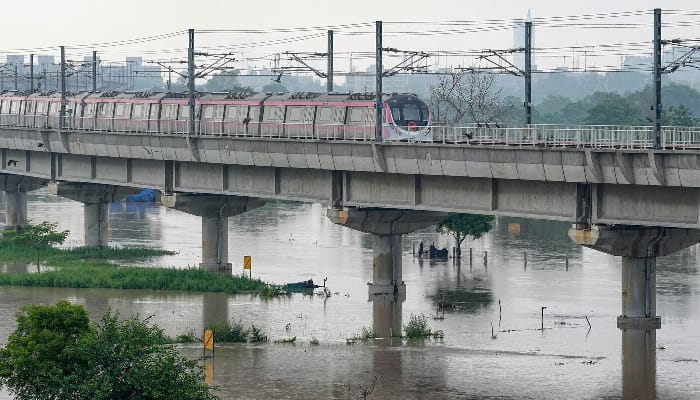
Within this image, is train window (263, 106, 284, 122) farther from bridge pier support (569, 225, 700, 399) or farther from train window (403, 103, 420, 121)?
bridge pier support (569, 225, 700, 399)

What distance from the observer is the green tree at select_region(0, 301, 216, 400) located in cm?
4131

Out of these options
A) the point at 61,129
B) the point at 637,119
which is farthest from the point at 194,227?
the point at 637,119

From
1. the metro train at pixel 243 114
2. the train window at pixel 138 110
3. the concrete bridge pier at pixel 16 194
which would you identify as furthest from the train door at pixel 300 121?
the concrete bridge pier at pixel 16 194

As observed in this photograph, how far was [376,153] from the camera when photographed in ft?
224

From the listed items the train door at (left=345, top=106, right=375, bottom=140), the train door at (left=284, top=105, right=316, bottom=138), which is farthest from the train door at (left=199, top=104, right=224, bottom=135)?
the train door at (left=345, top=106, right=375, bottom=140)

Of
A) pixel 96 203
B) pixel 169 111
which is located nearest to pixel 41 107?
pixel 96 203

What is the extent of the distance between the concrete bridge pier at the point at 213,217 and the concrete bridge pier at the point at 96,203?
40.3 ft

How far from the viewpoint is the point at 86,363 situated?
145ft

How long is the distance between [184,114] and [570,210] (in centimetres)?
3492

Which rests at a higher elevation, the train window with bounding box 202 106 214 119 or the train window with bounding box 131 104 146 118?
the train window with bounding box 131 104 146 118

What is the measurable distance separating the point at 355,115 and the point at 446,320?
41.1ft

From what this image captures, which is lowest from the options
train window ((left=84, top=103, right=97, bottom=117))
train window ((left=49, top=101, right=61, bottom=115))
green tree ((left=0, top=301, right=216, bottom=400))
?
green tree ((left=0, top=301, right=216, bottom=400))

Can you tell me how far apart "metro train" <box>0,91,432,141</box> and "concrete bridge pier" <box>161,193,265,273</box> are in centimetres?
438

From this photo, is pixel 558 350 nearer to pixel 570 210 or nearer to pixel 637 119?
pixel 570 210
